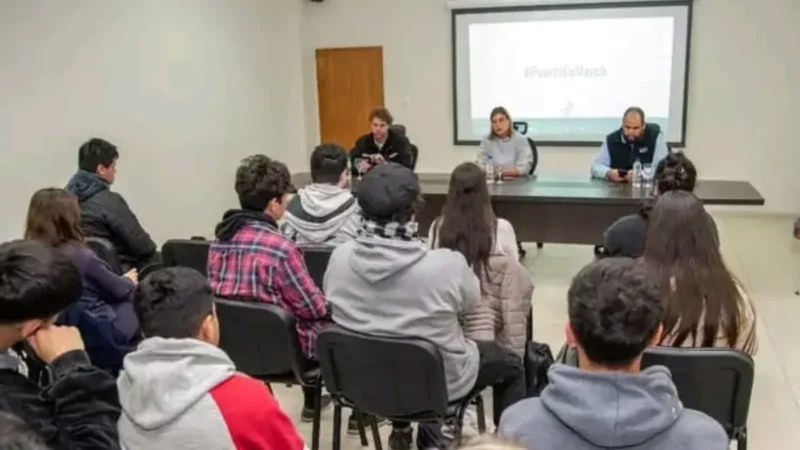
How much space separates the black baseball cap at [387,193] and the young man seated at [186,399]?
0.86m

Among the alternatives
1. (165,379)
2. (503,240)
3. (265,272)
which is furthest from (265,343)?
(165,379)

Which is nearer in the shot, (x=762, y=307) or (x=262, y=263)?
(x=262, y=263)

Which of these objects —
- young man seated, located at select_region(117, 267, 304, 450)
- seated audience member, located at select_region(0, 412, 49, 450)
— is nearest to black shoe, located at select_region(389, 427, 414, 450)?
young man seated, located at select_region(117, 267, 304, 450)

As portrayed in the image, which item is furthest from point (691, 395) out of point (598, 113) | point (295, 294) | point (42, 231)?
point (598, 113)

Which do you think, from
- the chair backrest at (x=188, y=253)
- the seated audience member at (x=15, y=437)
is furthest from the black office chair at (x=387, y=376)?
the seated audience member at (x=15, y=437)

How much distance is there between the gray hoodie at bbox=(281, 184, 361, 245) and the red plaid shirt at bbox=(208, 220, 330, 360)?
720 mm

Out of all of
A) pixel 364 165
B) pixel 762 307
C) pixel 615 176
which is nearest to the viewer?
pixel 762 307

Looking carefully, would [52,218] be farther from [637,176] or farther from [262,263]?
[637,176]

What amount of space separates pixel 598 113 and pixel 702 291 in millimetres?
5523

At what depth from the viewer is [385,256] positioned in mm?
2332

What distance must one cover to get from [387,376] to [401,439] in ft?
2.66

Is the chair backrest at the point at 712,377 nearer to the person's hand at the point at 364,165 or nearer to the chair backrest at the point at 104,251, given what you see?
the chair backrest at the point at 104,251

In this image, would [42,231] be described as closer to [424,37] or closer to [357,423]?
[357,423]

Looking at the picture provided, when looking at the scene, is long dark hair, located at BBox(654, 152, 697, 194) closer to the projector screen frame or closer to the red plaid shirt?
the red plaid shirt
